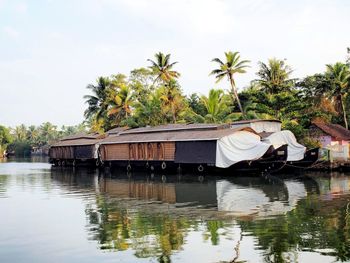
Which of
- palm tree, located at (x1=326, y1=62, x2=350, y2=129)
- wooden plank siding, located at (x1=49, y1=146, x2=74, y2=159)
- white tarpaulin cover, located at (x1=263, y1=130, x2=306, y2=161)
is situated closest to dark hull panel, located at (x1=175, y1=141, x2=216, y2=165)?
white tarpaulin cover, located at (x1=263, y1=130, x2=306, y2=161)

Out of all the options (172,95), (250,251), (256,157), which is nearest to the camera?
(250,251)

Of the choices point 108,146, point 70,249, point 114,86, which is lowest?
point 70,249

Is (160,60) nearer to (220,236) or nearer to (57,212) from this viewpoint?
(57,212)

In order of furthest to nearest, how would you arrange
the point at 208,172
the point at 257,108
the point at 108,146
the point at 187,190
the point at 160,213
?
the point at 108,146
the point at 257,108
the point at 208,172
the point at 187,190
the point at 160,213

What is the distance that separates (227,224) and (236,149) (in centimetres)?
1658

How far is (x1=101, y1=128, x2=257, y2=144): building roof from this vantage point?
27.9 metres

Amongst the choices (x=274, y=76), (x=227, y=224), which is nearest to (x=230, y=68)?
(x=274, y=76)

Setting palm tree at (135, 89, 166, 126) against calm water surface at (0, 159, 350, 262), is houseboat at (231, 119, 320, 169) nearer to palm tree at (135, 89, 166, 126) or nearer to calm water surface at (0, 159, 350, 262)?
calm water surface at (0, 159, 350, 262)

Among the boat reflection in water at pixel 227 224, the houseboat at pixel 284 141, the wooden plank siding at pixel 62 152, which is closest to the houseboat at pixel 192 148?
the houseboat at pixel 284 141

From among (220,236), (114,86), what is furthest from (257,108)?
(220,236)

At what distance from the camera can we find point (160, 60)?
45.9m

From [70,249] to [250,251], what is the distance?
3596mm

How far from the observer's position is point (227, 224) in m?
10.9

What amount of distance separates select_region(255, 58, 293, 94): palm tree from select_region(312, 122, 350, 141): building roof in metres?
4.18
